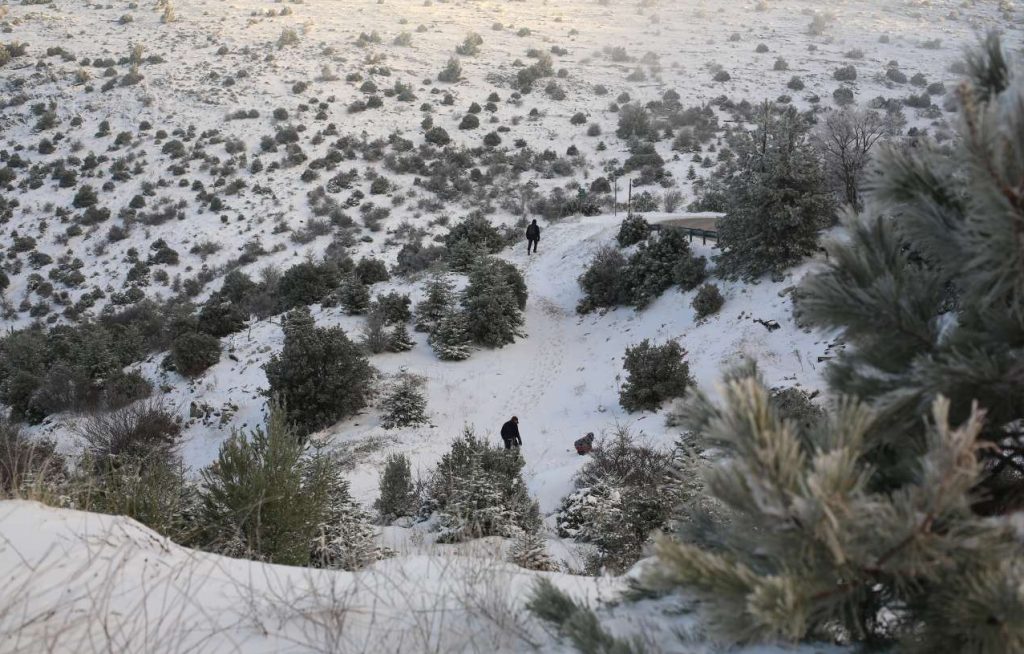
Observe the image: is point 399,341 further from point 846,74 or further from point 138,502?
point 846,74

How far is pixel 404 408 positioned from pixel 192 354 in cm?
693

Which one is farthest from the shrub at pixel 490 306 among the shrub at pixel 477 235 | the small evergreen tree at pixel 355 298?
the shrub at pixel 477 235

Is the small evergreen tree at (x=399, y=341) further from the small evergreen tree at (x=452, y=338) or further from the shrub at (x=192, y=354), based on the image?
the shrub at (x=192, y=354)

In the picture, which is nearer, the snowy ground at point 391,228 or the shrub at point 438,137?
the snowy ground at point 391,228

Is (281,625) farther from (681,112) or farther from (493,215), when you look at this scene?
(681,112)

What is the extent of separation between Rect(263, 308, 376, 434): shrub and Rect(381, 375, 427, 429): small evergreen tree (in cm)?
77

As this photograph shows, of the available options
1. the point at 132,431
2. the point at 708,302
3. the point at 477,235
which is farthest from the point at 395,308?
the point at 708,302

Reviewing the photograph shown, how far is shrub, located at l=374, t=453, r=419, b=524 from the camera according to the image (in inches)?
394

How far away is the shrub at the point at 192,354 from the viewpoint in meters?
17.6

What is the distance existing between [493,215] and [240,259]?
1102 cm

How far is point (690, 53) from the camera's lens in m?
47.7

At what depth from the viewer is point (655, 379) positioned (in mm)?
14297

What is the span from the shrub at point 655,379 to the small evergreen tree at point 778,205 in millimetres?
4387

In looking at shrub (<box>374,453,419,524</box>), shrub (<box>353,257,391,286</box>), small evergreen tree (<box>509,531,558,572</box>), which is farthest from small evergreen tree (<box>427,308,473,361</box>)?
small evergreen tree (<box>509,531,558,572</box>)
